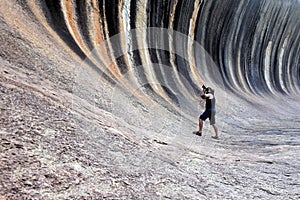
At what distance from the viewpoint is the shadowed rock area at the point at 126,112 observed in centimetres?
297

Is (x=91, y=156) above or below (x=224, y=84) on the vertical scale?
below

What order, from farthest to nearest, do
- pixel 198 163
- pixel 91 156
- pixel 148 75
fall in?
pixel 148 75 < pixel 198 163 < pixel 91 156

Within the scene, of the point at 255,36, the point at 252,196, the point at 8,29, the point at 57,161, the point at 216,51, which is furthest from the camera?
the point at 255,36

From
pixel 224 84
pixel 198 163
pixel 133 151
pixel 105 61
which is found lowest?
pixel 133 151

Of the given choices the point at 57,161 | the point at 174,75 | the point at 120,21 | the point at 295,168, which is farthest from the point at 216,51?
the point at 57,161

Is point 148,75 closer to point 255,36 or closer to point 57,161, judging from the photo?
point 57,161

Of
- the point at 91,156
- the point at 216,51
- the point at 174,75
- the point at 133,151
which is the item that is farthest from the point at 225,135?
the point at 216,51

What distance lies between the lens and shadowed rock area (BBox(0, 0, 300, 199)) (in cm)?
297

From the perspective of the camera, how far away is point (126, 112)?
19.2 ft

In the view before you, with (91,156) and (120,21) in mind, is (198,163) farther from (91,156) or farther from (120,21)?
(120,21)

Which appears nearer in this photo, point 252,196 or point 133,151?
point 252,196

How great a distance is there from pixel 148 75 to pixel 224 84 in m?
5.24

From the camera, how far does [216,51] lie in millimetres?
14695

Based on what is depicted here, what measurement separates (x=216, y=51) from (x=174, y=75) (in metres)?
5.41
